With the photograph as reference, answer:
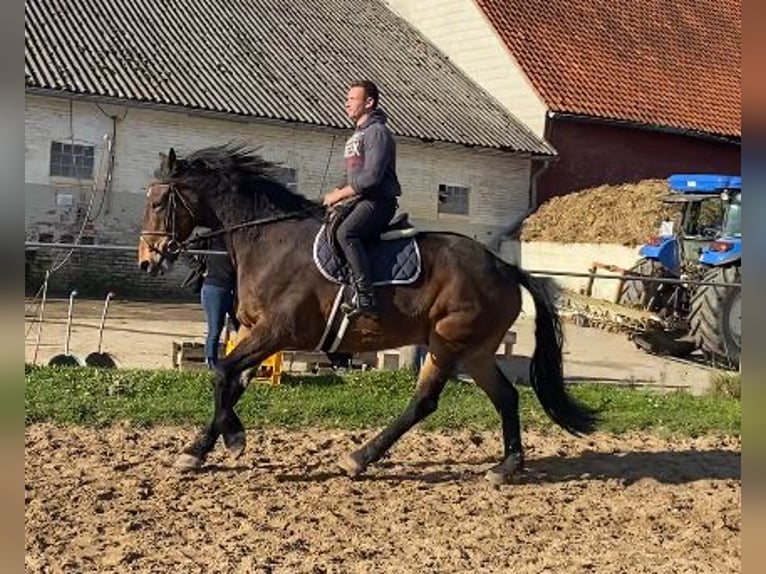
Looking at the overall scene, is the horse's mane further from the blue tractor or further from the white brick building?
the white brick building

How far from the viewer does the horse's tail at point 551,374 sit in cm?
746

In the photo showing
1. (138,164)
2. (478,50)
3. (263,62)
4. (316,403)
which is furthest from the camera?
(478,50)

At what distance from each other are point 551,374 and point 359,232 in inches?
78.5

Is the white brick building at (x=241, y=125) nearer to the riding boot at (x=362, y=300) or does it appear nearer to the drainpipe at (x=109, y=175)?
the drainpipe at (x=109, y=175)

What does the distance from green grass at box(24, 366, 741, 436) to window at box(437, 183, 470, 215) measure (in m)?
15.7

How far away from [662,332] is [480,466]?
29.4 feet

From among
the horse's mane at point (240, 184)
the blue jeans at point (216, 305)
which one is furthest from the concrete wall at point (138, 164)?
the horse's mane at point (240, 184)

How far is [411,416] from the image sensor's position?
23.0 ft

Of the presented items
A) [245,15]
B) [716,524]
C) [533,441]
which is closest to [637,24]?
[245,15]

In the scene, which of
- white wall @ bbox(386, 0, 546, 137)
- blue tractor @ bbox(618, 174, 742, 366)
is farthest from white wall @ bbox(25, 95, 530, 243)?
blue tractor @ bbox(618, 174, 742, 366)

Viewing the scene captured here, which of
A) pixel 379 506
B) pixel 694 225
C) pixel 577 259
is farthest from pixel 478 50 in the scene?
pixel 379 506

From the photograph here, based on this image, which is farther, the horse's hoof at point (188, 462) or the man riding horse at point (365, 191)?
the horse's hoof at point (188, 462)

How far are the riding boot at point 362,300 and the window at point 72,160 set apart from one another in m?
16.4

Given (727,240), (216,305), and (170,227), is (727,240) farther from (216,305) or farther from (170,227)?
(170,227)
